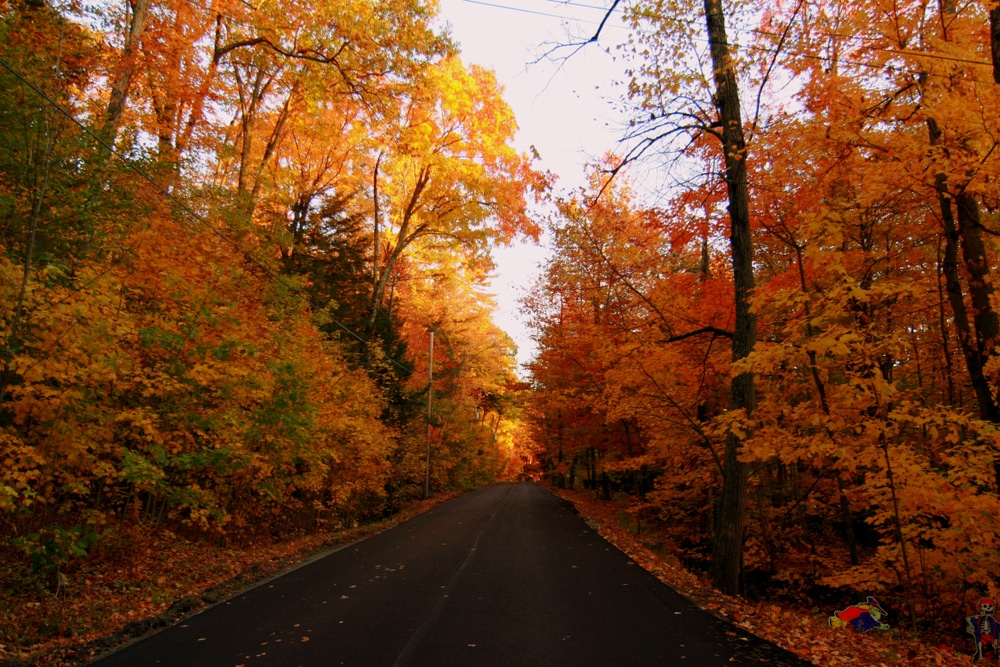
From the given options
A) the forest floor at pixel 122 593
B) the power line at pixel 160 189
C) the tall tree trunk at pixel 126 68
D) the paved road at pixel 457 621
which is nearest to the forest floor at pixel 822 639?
the paved road at pixel 457 621

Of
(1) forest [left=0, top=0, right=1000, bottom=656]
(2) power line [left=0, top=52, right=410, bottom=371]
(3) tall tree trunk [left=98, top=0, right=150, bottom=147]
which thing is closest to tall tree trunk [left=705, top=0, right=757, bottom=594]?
(1) forest [left=0, top=0, right=1000, bottom=656]

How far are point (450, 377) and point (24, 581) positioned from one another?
26.7 metres

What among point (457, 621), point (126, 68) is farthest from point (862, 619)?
point (126, 68)

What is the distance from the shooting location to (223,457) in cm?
800

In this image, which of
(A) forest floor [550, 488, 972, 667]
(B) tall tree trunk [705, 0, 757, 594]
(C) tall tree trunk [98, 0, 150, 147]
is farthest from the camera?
(C) tall tree trunk [98, 0, 150, 147]

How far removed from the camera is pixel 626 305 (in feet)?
56.4

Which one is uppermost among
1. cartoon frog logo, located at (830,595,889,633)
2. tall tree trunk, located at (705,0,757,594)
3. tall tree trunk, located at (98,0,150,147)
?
tall tree trunk, located at (98,0,150,147)

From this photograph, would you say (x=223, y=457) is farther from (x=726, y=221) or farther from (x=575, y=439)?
(x=575, y=439)

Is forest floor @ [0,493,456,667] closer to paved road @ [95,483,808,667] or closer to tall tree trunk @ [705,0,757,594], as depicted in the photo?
paved road @ [95,483,808,667]

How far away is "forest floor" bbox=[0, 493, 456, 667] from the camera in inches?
191

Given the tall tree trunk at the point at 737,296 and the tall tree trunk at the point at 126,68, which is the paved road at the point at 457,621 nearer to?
the tall tree trunk at the point at 737,296

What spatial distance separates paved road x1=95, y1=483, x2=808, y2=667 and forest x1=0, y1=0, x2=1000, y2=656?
1.68 m

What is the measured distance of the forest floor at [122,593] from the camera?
15.9ft

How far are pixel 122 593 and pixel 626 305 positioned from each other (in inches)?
565
